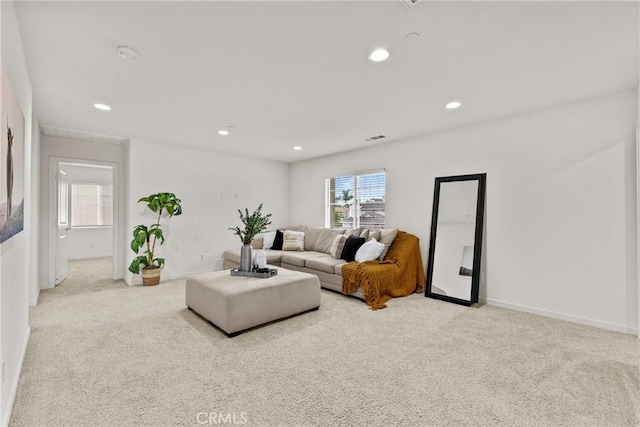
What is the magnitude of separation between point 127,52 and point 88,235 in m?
7.33

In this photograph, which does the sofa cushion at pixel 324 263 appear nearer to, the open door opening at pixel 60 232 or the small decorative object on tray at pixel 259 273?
the small decorative object on tray at pixel 259 273

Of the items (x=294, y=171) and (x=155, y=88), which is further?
(x=294, y=171)

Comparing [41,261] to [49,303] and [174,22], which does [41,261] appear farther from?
[174,22]

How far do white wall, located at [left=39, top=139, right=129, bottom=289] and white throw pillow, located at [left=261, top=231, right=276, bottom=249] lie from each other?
235 centimetres

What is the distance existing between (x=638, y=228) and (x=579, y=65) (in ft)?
5.40

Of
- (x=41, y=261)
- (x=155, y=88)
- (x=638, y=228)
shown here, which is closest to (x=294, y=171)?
(x=155, y=88)

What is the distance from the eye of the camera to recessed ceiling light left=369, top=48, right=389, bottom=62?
2.19 meters

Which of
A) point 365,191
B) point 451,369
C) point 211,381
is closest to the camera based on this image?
point 211,381

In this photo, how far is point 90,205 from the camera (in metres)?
7.66

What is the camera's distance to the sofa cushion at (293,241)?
5.60 m

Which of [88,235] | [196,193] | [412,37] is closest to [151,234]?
[196,193]

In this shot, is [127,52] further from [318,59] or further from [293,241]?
[293,241]

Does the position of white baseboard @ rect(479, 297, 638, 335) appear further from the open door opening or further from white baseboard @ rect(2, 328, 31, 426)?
the open door opening

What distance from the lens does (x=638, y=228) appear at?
9.00 feet
